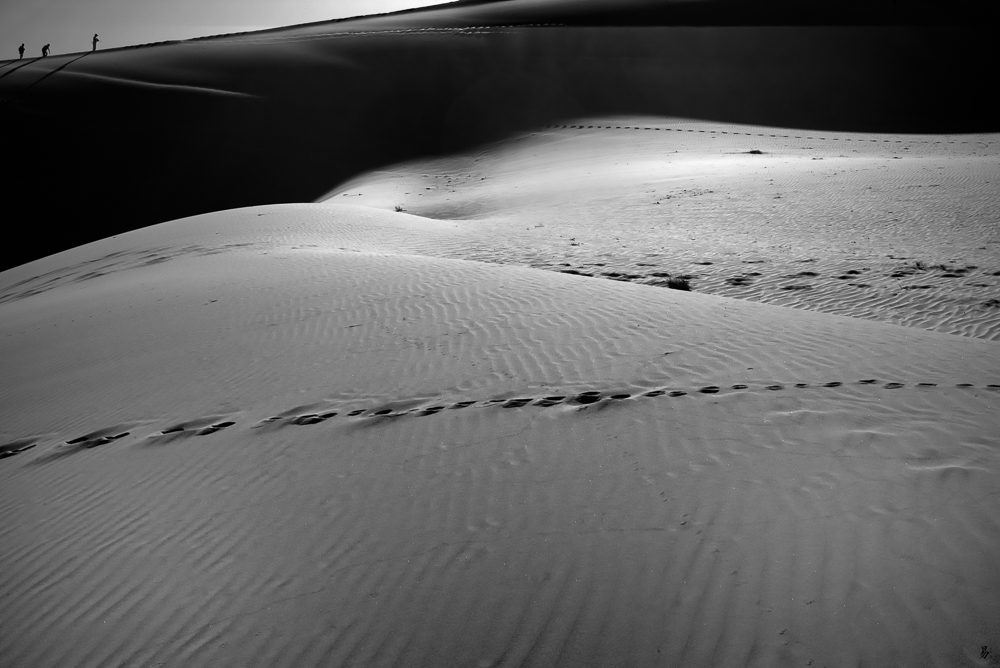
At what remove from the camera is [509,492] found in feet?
12.4

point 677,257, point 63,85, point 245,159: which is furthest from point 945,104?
point 63,85

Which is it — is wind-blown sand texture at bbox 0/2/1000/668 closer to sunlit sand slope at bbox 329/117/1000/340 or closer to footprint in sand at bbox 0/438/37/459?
footprint in sand at bbox 0/438/37/459

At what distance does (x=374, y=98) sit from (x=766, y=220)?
87.5 ft

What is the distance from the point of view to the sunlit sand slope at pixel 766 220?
9.12 metres

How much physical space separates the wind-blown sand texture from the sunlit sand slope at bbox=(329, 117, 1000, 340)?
0.16m

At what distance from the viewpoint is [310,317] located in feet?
24.1

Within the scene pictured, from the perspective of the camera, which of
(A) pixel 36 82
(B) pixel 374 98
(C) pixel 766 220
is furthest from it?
(B) pixel 374 98

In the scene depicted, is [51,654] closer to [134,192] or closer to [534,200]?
[534,200]

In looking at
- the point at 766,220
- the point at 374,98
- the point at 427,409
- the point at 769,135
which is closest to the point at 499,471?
the point at 427,409

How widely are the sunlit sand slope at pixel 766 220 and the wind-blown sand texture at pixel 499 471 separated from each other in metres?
0.16

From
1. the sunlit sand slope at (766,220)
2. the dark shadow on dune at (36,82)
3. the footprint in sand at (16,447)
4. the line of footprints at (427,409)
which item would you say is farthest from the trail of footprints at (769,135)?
the footprint in sand at (16,447)

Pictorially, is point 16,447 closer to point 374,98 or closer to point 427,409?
point 427,409

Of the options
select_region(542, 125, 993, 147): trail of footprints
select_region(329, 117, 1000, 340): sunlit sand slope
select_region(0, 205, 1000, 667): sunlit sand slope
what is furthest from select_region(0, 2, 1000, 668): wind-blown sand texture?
select_region(542, 125, 993, 147): trail of footprints

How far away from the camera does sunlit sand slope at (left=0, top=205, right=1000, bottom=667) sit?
2840 mm
